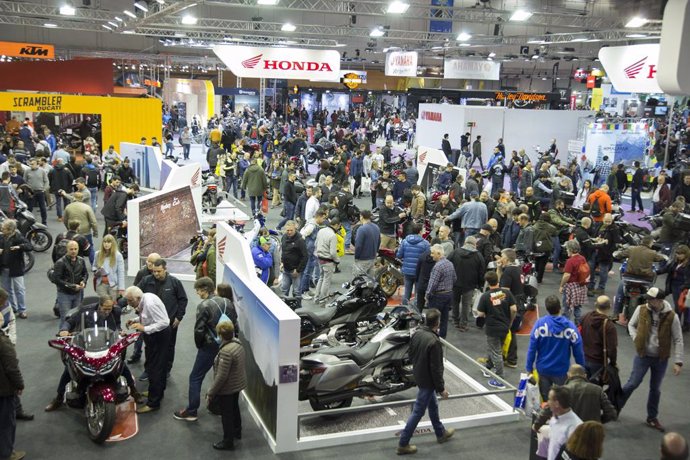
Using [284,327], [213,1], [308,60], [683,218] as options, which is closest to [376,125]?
[308,60]

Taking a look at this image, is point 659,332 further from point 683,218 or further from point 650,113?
point 650,113

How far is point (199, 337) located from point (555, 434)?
321cm

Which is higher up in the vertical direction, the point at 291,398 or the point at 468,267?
the point at 468,267

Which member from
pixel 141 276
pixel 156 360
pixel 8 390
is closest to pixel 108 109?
pixel 141 276

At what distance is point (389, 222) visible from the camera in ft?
36.2

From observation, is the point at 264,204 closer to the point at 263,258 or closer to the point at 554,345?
the point at 263,258

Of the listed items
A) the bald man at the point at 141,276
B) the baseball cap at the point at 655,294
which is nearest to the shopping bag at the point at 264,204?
the bald man at the point at 141,276

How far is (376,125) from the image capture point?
121ft

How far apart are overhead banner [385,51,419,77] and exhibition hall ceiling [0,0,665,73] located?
0.68 meters

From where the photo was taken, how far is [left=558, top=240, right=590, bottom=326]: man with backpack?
857 cm

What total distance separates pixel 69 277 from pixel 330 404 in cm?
343

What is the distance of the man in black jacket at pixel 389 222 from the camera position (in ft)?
35.9

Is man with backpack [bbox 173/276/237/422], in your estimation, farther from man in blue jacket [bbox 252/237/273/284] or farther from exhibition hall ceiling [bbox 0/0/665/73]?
exhibition hall ceiling [bbox 0/0/665/73]

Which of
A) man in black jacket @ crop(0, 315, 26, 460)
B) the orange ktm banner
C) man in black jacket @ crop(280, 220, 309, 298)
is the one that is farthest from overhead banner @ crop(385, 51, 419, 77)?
man in black jacket @ crop(0, 315, 26, 460)
